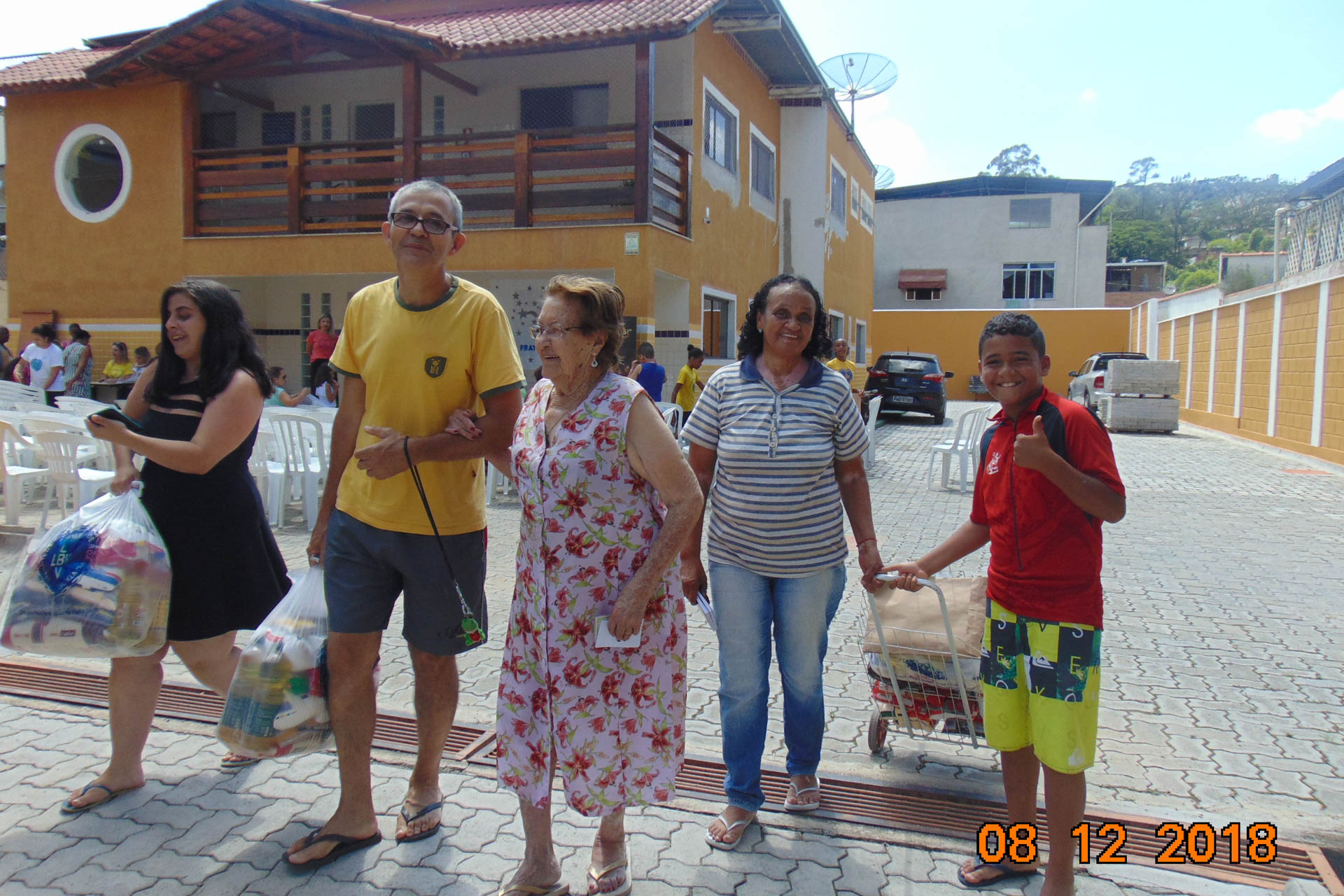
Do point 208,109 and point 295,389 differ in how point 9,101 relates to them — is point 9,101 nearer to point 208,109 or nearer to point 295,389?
point 208,109

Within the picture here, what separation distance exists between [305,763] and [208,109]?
48.7 ft

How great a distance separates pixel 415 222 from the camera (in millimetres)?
2734

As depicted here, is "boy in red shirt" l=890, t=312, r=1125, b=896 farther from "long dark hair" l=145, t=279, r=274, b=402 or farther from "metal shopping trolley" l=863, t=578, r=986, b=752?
"long dark hair" l=145, t=279, r=274, b=402

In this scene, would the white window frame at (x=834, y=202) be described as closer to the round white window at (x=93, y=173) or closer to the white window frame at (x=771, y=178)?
the white window frame at (x=771, y=178)

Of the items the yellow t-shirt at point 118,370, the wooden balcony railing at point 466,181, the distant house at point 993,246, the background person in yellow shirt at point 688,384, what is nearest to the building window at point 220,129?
the wooden balcony railing at point 466,181

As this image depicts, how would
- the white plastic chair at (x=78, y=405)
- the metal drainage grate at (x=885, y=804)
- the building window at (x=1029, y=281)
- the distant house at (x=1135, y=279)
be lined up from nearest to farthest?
the metal drainage grate at (x=885, y=804)
the white plastic chair at (x=78, y=405)
the building window at (x=1029, y=281)
the distant house at (x=1135, y=279)

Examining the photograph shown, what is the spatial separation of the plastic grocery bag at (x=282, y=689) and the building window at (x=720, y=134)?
40.3 feet

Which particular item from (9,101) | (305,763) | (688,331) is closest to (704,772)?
(305,763)

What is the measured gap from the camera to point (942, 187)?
39.5 meters

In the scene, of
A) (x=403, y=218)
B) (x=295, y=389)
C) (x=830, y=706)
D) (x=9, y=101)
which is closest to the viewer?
(x=403, y=218)

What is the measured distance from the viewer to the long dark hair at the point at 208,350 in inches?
124

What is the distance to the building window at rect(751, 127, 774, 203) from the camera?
1684cm

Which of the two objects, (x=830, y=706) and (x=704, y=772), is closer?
(x=704, y=772)

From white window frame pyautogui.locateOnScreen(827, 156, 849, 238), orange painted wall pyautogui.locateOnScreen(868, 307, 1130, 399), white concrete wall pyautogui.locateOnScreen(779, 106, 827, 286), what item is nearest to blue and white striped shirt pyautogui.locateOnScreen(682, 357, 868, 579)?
white concrete wall pyautogui.locateOnScreen(779, 106, 827, 286)
